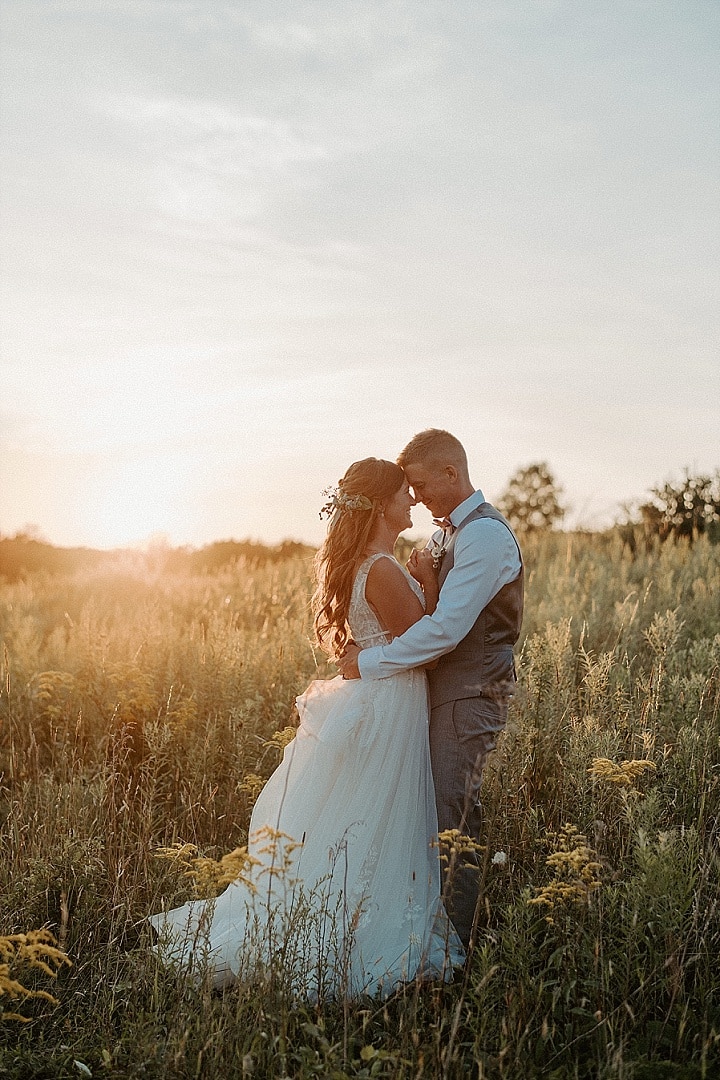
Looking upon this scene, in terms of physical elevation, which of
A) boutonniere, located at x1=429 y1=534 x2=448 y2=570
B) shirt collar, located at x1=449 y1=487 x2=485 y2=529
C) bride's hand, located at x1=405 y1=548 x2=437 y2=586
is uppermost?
shirt collar, located at x1=449 y1=487 x2=485 y2=529

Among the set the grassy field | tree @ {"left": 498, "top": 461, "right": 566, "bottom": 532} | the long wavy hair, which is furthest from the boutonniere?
tree @ {"left": 498, "top": 461, "right": 566, "bottom": 532}

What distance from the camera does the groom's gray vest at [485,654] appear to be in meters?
4.32

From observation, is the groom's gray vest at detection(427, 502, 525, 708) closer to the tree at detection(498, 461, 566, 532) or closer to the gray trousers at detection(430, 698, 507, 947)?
the gray trousers at detection(430, 698, 507, 947)

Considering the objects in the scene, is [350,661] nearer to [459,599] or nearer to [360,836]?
[459,599]

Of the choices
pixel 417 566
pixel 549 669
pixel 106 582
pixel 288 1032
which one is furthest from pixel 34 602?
pixel 288 1032

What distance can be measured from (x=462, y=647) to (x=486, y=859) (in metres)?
1.02

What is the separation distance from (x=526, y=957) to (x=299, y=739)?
1478 millimetres

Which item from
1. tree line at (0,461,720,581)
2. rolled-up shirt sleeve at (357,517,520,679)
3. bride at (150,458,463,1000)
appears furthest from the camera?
tree line at (0,461,720,581)

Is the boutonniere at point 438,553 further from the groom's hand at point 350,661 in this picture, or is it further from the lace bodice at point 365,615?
the groom's hand at point 350,661

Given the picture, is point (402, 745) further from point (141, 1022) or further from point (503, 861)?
point (141, 1022)

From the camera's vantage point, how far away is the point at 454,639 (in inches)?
164

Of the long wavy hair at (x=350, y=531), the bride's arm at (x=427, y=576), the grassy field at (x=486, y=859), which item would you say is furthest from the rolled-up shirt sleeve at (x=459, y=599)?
the grassy field at (x=486, y=859)

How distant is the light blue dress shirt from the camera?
417cm

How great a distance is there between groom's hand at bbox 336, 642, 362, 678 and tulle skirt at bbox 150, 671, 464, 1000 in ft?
0.16
